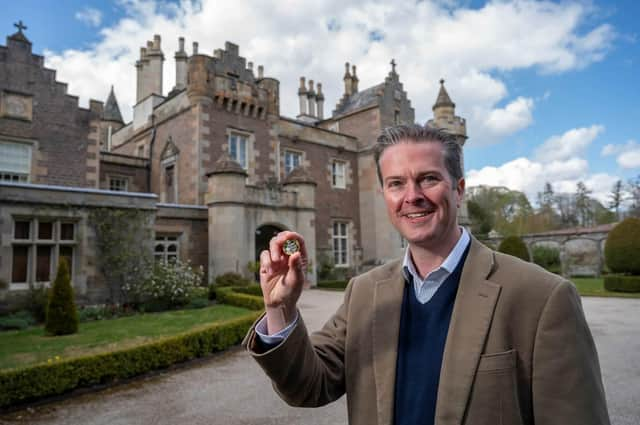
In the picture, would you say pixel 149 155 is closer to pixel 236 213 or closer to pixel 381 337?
pixel 236 213

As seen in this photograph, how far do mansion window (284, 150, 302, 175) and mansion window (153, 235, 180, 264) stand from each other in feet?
23.1

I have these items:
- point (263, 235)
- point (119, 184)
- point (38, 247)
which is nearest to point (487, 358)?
point (38, 247)

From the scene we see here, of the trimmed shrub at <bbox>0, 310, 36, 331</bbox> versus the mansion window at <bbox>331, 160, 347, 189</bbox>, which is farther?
the mansion window at <bbox>331, 160, 347, 189</bbox>

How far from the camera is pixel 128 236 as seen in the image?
11.1 m

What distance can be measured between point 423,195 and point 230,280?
1285cm

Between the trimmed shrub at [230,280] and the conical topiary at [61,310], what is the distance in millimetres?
5777

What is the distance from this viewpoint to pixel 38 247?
10.3 meters

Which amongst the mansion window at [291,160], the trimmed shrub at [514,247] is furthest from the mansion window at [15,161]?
the trimmed shrub at [514,247]

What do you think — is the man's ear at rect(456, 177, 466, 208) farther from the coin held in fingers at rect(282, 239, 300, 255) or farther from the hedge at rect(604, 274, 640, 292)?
the hedge at rect(604, 274, 640, 292)

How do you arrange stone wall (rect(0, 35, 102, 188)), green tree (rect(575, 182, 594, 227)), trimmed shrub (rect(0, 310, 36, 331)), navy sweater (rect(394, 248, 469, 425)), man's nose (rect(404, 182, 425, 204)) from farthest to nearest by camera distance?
green tree (rect(575, 182, 594, 227)) < stone wall (rect(0, 35, 102, 188)) < trimmed shrub (rect(0, 310, 36, 331)) < man's nose (rect(404, 182, 425, 204)) < navy sweater (rect(394, 248, 469, 425))

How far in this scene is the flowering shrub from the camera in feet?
35.7

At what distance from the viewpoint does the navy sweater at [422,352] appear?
1.35 metres

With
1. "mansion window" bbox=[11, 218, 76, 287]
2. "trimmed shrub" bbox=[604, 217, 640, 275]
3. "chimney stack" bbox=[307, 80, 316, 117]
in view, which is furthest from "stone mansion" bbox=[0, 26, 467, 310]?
"trimmed shrub" bbox=[604, 217, 640, 275]

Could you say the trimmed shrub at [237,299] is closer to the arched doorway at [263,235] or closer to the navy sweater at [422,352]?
the arched doorway at [263,235]
